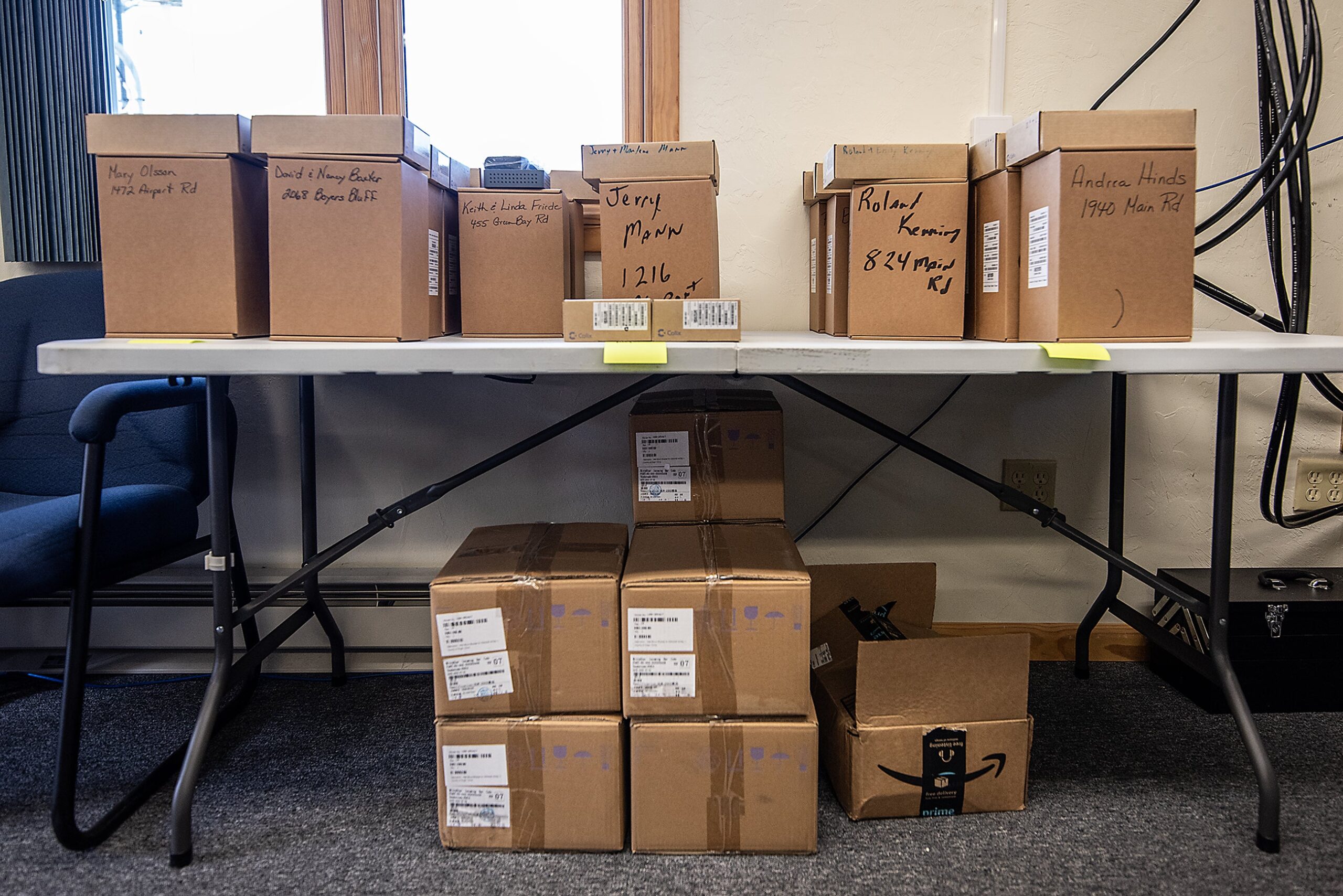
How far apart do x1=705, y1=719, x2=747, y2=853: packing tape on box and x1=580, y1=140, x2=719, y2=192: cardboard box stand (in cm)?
87

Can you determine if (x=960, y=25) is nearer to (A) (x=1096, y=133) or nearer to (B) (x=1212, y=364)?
(A) (x=1096, y=133)

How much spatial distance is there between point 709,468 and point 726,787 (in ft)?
1.71

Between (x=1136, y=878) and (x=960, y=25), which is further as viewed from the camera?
(x=960, y=25)

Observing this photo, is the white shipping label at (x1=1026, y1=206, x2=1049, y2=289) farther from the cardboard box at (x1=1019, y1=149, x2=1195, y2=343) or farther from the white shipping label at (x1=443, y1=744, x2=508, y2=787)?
the white shipping label at (x1=443, y1=744, x2=508, y2=787)

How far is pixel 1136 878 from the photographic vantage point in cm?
103

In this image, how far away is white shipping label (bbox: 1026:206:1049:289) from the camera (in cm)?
111

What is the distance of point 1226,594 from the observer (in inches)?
46.8

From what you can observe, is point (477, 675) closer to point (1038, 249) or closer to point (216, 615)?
point (216, 615)

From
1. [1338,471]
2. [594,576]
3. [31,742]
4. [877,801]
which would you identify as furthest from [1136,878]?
[31,742]

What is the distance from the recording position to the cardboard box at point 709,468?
1.31 meters

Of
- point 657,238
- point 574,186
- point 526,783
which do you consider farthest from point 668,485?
point 574,186

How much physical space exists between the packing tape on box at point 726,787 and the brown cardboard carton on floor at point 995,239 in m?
0.75

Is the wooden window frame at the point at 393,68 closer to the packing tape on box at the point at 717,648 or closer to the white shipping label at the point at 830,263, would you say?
the white shipping label at the point at 830,263

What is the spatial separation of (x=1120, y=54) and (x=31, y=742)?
8.57ft
